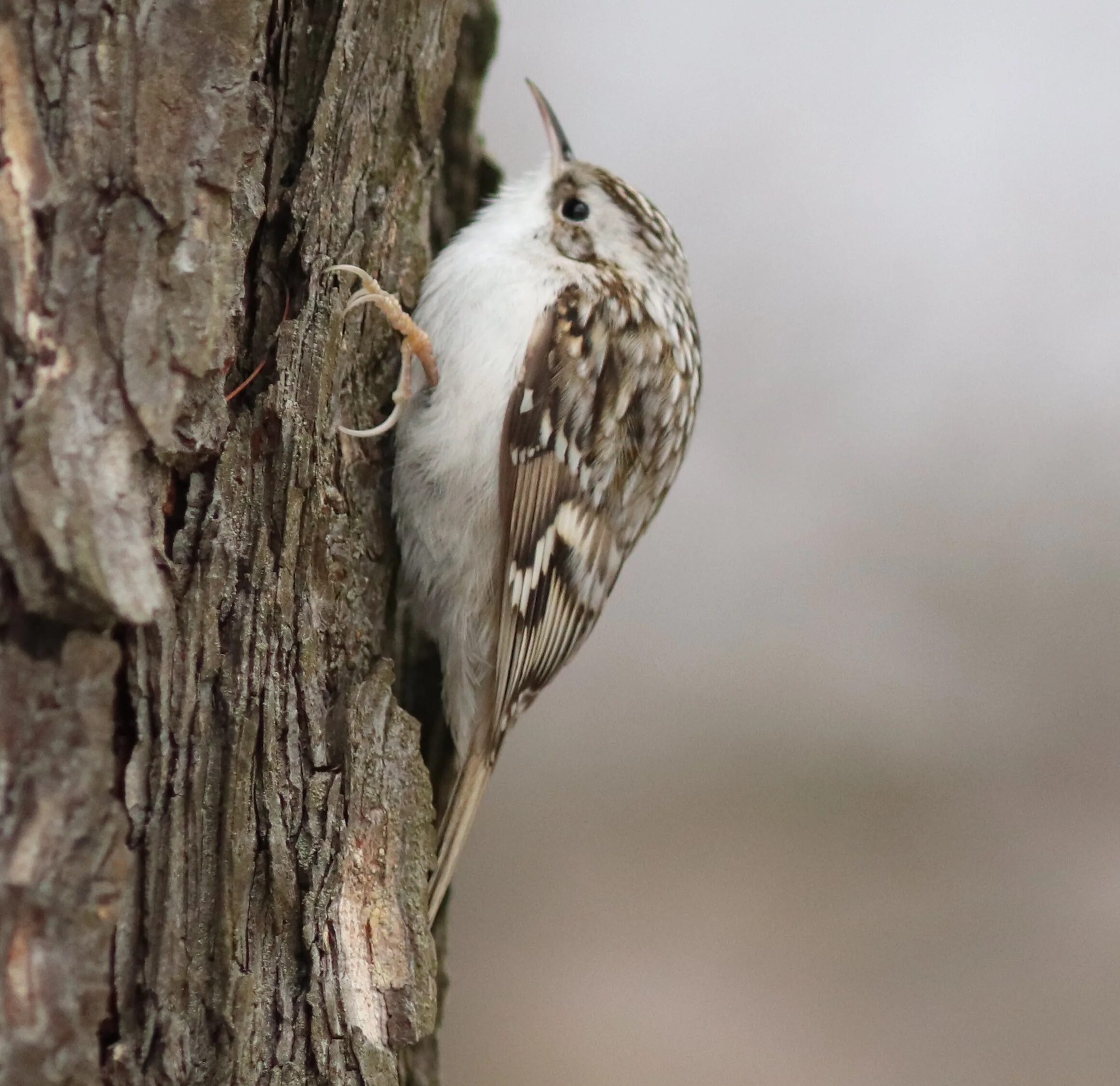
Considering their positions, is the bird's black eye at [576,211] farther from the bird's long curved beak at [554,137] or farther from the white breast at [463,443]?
the white breast at [463,443]

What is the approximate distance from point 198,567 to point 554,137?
1.09m

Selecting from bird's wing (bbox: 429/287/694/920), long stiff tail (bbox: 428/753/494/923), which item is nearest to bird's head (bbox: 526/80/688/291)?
bird's wing (bbox: 429/287/694/920)

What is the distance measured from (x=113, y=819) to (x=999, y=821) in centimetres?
178

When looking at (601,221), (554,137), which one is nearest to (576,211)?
(601,221)

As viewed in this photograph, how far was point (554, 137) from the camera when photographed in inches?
66.9

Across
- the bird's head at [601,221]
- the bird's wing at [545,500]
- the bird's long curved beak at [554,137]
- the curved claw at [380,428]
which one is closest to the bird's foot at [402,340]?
the curved claw at [380,428]

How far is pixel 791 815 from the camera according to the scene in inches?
82.0

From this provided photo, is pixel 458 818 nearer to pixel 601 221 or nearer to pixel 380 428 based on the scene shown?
pixel 380 428

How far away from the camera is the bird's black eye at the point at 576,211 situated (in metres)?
1.65

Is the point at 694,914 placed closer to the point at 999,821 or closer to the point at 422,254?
the point at 999,821

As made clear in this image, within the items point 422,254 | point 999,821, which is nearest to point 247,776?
point 422,254

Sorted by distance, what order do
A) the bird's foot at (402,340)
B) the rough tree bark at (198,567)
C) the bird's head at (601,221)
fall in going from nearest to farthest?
the rough tree bark at (198,567) < the bird's foot at (402,340) < the bird's head at (601,221)

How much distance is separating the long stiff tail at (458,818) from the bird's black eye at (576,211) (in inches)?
35.2

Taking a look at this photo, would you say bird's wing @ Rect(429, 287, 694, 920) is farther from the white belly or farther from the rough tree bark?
the rough tree bark
